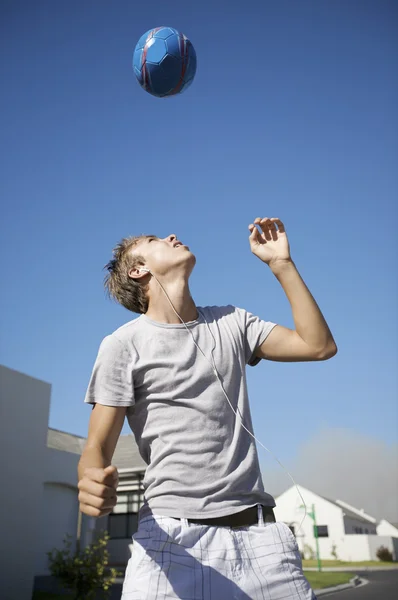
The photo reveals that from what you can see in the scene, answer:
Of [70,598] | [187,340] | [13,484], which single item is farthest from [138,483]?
[187,340]

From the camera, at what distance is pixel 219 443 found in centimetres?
224

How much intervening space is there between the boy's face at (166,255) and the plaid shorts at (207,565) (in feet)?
3.94

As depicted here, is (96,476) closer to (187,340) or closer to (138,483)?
(187,340)

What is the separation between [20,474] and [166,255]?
40.2ft

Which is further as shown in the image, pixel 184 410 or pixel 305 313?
pixel 305 313

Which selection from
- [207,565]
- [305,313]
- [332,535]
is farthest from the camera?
[332,535]

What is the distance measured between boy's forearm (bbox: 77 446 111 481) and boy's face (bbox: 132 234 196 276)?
99cm

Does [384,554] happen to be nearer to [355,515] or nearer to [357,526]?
[357,526]

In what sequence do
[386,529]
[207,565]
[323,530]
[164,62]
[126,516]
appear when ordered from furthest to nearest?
[386,529] < [323,530] < [126,516] < [164,62] < [207,565]

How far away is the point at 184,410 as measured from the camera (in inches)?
90.1

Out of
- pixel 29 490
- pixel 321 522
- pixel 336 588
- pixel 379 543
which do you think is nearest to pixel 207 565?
pixel 29 490

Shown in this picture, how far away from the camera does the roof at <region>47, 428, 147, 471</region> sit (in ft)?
61.5

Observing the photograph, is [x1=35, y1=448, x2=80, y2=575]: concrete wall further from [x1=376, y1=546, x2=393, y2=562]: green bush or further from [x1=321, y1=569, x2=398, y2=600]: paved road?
[x1=376, y1=546, x2=393, y2=562]: green bush

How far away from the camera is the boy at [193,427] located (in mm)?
1983
